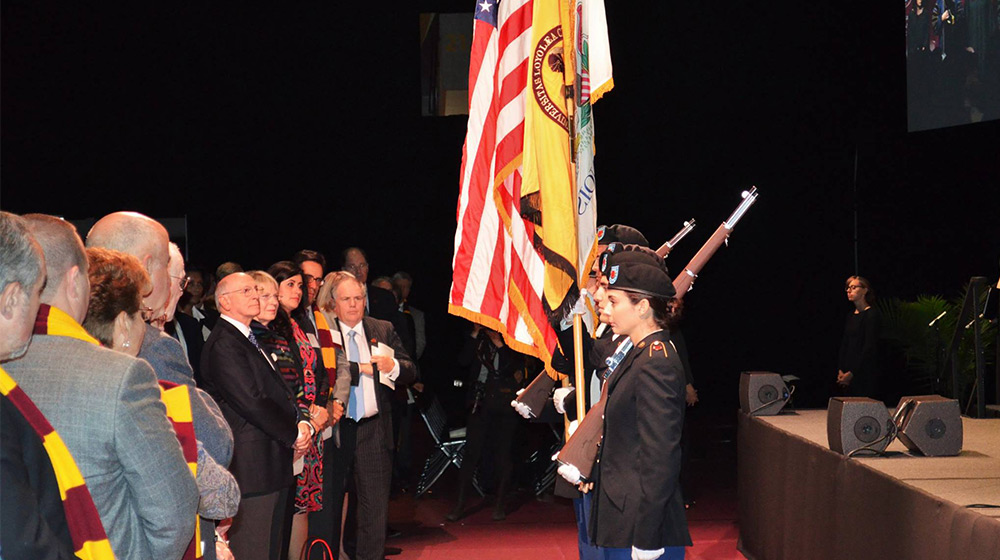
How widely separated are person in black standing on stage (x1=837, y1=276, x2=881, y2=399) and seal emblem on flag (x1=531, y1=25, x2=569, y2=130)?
6023 mm

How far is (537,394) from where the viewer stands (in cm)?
470

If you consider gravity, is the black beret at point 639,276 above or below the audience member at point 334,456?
above

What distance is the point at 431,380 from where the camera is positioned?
11969 mm

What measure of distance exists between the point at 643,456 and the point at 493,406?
3947 mm

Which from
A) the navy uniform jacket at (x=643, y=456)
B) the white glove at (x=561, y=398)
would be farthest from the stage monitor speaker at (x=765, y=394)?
the navy uniform jacket at (x=643, y=456)

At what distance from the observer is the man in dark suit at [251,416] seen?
4312 millimetres

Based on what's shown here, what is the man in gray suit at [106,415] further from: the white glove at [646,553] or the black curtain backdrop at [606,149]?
the black curtain backdrop at [606,149]

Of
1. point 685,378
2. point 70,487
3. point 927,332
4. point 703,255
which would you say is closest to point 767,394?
point 703,255

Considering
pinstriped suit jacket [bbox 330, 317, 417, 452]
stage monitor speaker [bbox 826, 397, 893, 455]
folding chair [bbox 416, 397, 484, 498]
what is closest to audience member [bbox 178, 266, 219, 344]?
pinstriped suit jacket [bbox 330, 317, 417, 452]

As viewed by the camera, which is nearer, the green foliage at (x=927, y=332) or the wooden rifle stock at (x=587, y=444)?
the wooden rifle stock at (x=587, y=444)

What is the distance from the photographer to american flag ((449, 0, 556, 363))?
4320 mm

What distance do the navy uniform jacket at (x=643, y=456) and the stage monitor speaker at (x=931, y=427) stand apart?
1.42 meters

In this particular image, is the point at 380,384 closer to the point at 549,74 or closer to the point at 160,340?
the point at 549,74

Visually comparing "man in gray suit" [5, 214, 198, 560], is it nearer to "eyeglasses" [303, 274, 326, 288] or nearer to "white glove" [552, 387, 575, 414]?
"white glove" [552, 387, 575, 414]
